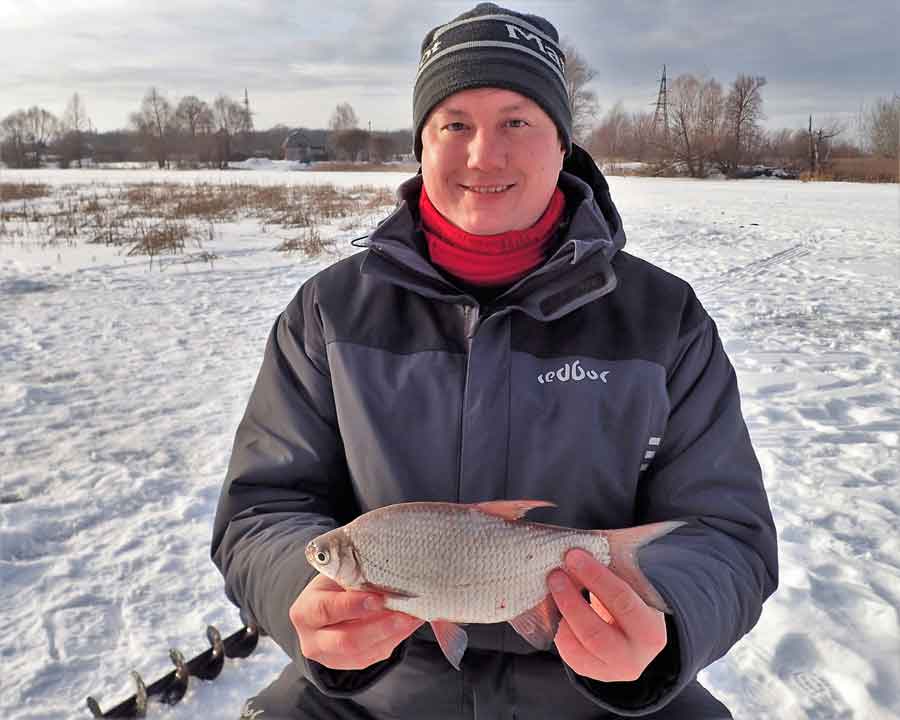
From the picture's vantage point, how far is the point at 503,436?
1.61 meters

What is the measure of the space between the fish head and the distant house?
7784 cm

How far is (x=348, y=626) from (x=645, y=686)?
0.57 metres

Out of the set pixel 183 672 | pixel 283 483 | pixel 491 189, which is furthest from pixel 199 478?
pixel 491 189

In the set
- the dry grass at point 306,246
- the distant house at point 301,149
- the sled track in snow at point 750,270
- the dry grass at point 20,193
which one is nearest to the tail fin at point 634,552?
the sled track in snow at point 750,270

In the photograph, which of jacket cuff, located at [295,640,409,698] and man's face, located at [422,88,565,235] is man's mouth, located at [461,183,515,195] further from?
jacket cuff, located at [295,640,409,698]

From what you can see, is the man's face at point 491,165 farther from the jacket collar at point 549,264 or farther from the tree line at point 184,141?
the tree line at point 184,141

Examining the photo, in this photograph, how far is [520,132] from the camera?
1.75m

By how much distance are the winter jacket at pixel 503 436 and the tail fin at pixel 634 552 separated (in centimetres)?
20

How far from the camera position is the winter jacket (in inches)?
62.2

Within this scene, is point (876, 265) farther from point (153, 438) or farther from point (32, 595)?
point (32, 595)

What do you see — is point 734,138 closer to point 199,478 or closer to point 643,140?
point 643,140

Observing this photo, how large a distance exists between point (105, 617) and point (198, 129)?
88.0 meters

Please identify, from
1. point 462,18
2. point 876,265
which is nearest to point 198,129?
point 876,265

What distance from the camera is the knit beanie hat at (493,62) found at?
175cm
